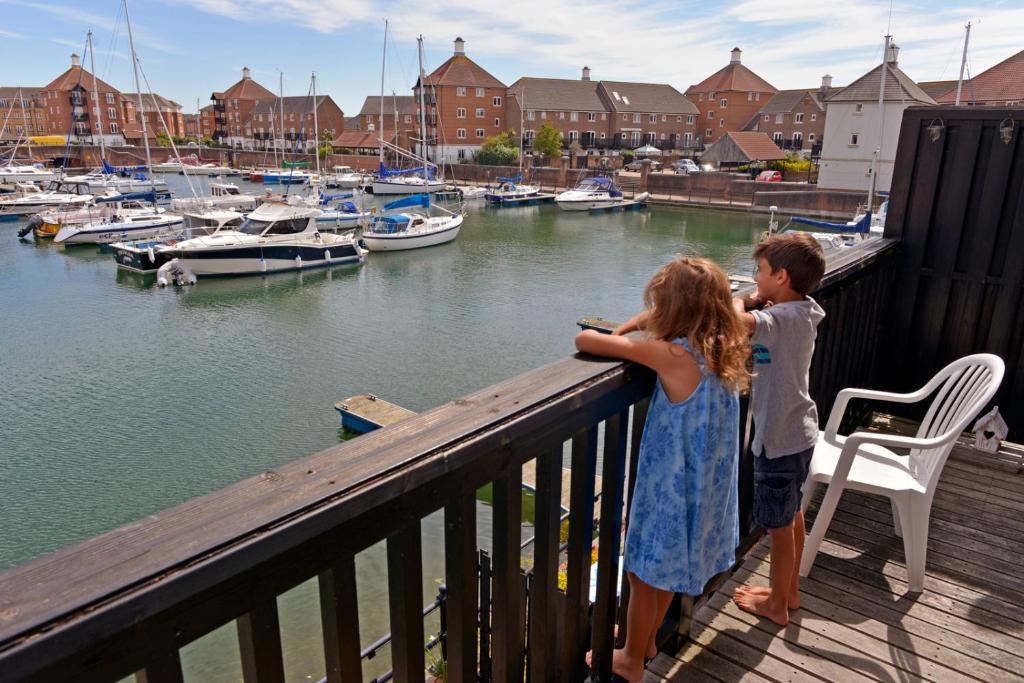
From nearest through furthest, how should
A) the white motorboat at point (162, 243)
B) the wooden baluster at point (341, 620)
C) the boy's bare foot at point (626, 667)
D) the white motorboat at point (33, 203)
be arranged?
the wooden baluster at point (341, 620)
the boy's bare foot at point (626, 667)
the white motorboat at point (162, 243)
the white motorboat at point (33, 203)

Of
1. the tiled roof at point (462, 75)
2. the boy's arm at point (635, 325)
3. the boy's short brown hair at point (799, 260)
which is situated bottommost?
the boy's arm at point (635, 325)

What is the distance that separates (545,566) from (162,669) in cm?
98

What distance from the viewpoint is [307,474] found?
1138mm

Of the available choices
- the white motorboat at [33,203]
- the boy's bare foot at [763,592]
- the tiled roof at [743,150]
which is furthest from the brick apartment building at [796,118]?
the boy's bare foot at [763,592]

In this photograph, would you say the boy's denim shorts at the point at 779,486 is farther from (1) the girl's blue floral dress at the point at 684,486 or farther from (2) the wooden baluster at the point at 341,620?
(2) the wooden baluster at the point at 341,620

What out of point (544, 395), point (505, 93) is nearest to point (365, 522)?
point (544, 395)

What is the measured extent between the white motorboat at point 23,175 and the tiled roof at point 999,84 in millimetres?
66843

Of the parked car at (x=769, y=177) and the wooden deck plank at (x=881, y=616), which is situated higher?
the wooden deck plank at (x=881, y=616)

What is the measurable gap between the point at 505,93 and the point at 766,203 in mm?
38131

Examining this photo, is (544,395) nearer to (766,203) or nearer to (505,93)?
(766,203)

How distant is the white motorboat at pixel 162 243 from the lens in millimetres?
25297

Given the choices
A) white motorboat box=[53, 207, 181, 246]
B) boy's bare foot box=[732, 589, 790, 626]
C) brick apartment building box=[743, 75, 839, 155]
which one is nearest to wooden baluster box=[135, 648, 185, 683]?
boy's bare foot box=[732, 589, 790, 626]

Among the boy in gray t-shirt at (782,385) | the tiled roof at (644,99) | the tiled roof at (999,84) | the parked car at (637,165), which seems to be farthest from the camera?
the tiled roof at (644,99)

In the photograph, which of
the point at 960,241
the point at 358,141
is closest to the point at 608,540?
the point at 960,241
